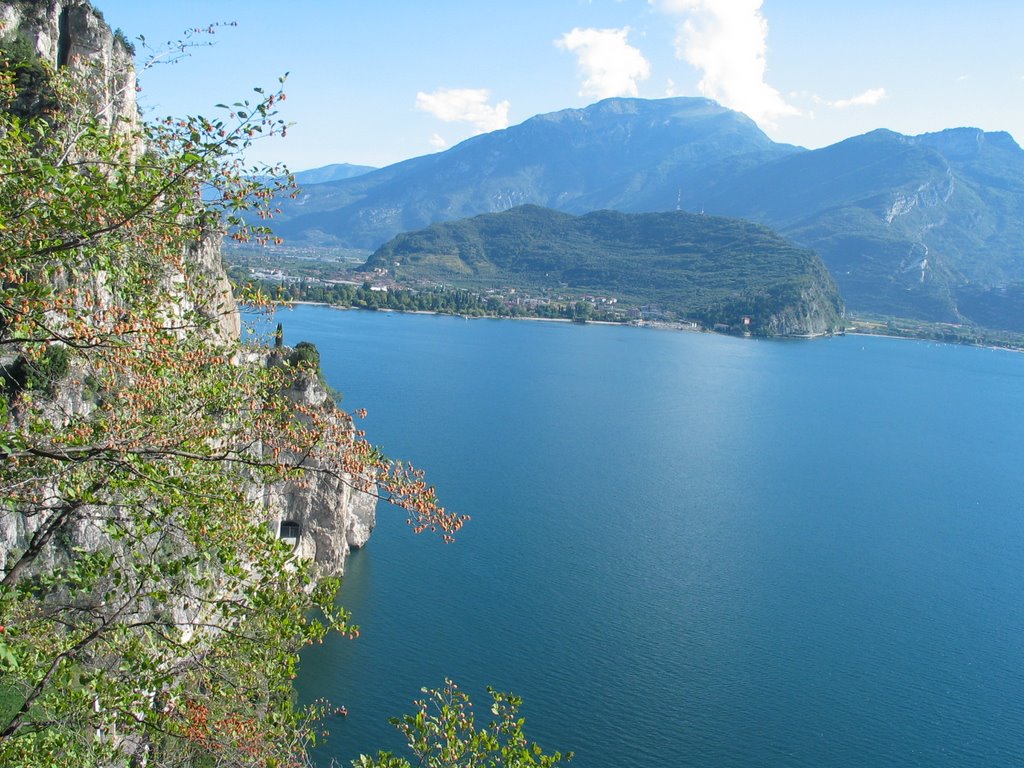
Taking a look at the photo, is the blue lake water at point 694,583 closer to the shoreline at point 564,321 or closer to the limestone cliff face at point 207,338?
the limestone cliff face at point 207,338

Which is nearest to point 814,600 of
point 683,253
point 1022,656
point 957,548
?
point 1022,656

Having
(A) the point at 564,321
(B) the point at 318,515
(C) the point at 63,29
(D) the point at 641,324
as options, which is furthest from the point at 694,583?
(D) the point at 641,324

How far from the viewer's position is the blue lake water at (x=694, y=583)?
18.4 meters

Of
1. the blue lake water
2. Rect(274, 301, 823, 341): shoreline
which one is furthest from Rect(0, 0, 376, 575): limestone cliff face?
Rect(274, 301, 823, 341): shoreline

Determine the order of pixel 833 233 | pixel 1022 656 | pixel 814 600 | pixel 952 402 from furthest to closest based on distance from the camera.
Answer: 1. pixel 833 233
2. pixel 952 402
3. pixel 814 600
4. pixel 1022 656

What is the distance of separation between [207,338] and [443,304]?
364 ft

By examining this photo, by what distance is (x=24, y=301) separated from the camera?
15.3ft

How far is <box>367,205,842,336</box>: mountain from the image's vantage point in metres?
128

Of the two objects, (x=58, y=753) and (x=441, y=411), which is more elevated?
(x=58, y=753)

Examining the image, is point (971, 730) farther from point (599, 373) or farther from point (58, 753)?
point (599, 373)

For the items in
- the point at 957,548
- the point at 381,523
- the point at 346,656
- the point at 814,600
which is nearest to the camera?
the point at 346,656

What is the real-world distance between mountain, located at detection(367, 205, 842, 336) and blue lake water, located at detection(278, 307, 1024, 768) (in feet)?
238

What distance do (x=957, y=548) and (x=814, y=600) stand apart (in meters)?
9.71

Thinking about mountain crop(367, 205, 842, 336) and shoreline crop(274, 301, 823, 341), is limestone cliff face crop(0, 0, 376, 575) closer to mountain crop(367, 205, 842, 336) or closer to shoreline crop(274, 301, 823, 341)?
shoreline crop(274, 301, 823, 341)
